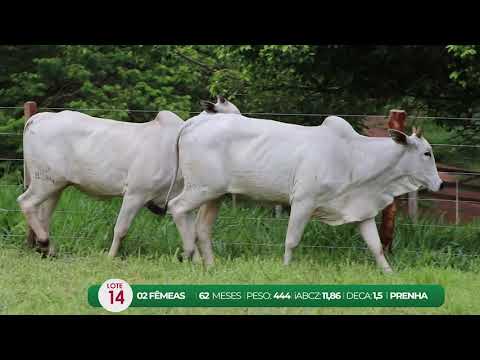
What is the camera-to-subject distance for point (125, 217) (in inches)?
367

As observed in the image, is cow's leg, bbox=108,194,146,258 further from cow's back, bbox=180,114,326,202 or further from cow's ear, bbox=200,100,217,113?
cow's ear, bbox=200,100,217,113

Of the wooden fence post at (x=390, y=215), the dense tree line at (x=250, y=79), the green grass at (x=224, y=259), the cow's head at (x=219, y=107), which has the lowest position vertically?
the green grass at (x=224, y=259)

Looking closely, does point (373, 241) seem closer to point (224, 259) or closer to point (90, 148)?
point (224, 259)

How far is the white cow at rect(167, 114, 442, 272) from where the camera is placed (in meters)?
8.84

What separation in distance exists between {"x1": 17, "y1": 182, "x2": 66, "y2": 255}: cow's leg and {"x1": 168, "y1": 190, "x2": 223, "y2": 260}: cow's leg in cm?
128

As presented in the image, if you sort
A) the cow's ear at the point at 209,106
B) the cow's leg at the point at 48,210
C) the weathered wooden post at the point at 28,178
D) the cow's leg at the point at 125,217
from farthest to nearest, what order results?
the weathered wooden post at the point at 28,178
the cow's leg at the point at 48,210
the cow's ear at the point at 209,106
the cow's leg at the point at 125,217

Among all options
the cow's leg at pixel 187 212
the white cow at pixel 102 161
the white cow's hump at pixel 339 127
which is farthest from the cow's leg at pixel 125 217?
the white cow's hump at pixel 339 127

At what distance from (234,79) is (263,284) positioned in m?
5.12

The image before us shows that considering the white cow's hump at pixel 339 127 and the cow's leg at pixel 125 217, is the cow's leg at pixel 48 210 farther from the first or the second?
the white cow's hump at pixel 339 127

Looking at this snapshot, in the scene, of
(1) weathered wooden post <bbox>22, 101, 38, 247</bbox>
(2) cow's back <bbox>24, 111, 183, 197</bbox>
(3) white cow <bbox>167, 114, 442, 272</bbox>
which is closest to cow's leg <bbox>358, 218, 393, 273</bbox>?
(3) white cow <bbox>167, 114, 442, 272</bbox>

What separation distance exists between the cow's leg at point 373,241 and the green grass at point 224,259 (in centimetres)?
12

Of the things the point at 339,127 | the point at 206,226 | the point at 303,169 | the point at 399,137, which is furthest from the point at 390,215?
the point at 206,226

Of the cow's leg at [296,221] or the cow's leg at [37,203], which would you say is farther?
the cow's leg at [37,203]

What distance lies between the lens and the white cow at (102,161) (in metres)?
9.29
